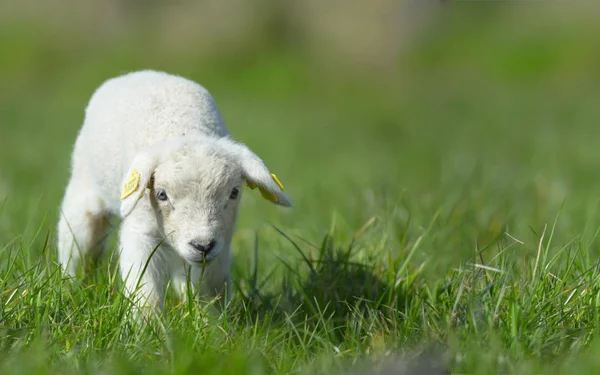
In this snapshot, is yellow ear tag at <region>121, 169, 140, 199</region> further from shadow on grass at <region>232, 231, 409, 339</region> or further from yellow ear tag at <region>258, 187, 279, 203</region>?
shadow on grass at <region>232, 231, 409, 339</region>

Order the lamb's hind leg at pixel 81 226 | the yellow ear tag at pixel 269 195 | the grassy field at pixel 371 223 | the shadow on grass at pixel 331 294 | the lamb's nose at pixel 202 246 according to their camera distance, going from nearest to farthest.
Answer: the grassy field at pixel 371 223
the lamb's nose at pixel 202 246
the yellow ear tag at pixel 269 195
the shadow on grass at pixel 331 294
the lamb's hind leg at pixel 81 226

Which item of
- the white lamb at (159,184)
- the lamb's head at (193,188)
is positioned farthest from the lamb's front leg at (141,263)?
the lamb's head at (193,188)

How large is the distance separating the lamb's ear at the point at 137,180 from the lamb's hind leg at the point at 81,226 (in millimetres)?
797

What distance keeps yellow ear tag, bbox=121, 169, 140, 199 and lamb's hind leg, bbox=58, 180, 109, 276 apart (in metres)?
0.84

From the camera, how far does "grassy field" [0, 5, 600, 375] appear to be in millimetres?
2818

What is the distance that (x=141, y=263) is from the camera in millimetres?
3455

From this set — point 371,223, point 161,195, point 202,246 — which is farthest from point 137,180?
point 371,223

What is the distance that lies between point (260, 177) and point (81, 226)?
1155 mm

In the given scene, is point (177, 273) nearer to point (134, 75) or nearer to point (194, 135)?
point (194, 135)

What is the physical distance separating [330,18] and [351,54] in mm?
1228

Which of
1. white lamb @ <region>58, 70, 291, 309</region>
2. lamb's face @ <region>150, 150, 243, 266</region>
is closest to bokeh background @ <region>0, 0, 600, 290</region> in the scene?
white lamb @ <region>58, 70, 291, 309</region>

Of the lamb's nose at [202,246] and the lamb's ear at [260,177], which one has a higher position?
the lamb's ear at [260,177]

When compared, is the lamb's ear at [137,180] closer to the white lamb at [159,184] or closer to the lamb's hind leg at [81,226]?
the white lamb at [159,184]

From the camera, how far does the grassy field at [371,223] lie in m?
2.82
